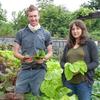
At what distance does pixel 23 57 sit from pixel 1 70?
7.77 ft

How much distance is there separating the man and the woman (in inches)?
15.5

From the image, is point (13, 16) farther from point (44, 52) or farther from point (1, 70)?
point (44, 52)

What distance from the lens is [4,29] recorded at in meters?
16.8

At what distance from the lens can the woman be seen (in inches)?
184

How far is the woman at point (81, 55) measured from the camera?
15.3 feet

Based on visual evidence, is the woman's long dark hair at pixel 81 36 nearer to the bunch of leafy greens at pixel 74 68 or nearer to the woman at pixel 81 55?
the woman at pixel 81 55

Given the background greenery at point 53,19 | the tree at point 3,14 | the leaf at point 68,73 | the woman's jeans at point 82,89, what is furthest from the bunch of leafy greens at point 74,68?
the tree at point 3,14

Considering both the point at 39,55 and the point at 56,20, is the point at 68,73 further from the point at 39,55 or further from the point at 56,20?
the point at 56,20

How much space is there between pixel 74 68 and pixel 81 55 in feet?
0.56

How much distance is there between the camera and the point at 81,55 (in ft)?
15.4

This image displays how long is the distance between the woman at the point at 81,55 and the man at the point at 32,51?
0.39 metres

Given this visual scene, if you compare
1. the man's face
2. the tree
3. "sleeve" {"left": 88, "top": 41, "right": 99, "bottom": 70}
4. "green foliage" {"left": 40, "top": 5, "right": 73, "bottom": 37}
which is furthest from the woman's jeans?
the tree

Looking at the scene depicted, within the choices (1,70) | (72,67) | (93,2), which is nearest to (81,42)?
(72,67)

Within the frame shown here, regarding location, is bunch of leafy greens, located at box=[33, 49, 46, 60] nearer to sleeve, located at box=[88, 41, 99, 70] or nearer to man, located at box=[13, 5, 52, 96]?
man, located at box=[13, 5, 52, 96]
